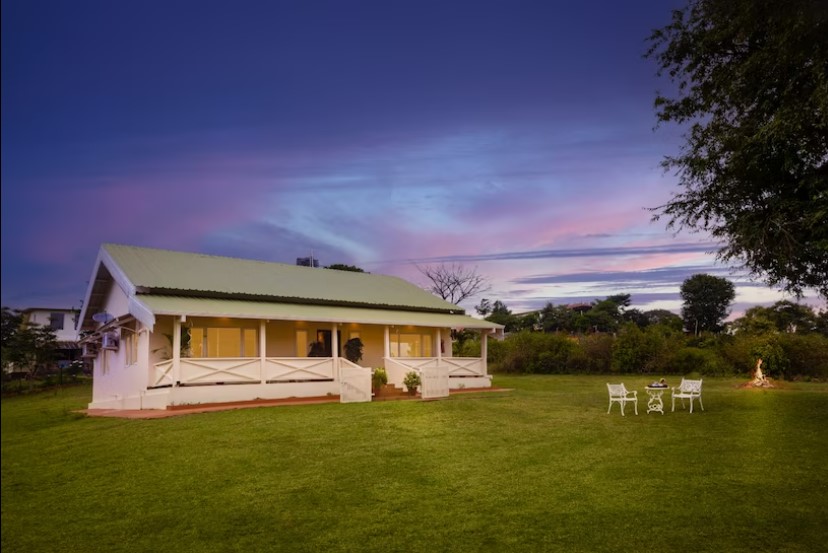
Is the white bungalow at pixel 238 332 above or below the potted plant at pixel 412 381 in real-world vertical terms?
above

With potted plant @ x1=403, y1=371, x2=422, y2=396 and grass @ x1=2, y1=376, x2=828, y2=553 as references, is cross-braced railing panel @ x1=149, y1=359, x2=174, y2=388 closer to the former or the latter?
grass @ x1=2, y1=376, x2=828, y2=553

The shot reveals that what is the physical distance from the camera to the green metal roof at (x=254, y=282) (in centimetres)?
1986

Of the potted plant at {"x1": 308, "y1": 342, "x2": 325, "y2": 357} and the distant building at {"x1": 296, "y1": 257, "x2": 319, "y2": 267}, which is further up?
the distant building at {"x1": 296, "y1": 257, "x2": 319, "y2": 267}

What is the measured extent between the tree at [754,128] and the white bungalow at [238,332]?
387 inches

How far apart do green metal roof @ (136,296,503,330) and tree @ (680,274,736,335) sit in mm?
21996

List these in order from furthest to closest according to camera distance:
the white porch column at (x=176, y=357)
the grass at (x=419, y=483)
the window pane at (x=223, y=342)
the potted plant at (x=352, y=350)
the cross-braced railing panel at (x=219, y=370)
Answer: the potted plant at (x=352, y=350) < the window pane at (x=223, y=342) < the cross-braced railing panel at (x=219, y=370) < the white porch column at (x=176, y=357) < the grass at (x=419, y=483)

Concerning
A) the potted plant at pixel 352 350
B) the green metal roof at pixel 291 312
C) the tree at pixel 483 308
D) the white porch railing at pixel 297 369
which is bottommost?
the white porch railing at pixel 297 369

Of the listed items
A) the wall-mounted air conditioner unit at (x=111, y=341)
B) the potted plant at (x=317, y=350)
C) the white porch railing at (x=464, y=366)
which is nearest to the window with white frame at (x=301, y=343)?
the potted plant at (x=317, y=350)

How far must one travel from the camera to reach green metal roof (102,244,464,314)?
19859 mm

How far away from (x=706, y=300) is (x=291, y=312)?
32191mm

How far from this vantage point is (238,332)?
67.7 feet

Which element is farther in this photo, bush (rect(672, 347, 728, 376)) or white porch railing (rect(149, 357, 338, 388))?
bush (rect(672, 347, 728, 376))

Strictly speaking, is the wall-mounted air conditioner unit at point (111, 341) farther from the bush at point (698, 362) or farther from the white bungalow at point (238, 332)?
the bush at point (698, 362)

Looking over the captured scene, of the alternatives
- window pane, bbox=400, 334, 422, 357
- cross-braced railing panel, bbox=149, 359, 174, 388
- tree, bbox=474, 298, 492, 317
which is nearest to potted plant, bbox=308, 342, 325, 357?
window pane, bbox=400, 334, 422, 357
